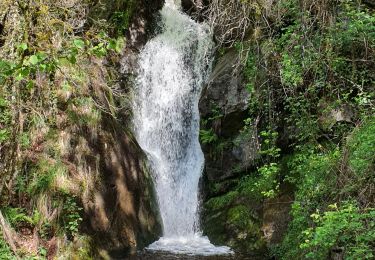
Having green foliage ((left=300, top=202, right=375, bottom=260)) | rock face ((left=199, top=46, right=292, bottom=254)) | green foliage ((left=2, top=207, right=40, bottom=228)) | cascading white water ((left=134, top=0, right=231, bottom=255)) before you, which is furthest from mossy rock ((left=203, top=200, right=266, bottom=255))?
green foliage ((left=2, top=207, right=40, bottom=228))

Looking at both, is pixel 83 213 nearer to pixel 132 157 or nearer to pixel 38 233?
pixel 38 233

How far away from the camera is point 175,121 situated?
35.3 ft

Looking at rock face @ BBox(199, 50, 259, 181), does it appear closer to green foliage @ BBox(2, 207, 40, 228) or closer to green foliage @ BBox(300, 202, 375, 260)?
green foliage @ BBox(300, 202, 375, 260)

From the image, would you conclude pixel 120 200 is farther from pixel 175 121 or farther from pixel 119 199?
pixel 175 121

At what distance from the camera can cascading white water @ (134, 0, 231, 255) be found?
8930mm

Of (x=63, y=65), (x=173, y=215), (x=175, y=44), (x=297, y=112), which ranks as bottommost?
(x=173, y=215)

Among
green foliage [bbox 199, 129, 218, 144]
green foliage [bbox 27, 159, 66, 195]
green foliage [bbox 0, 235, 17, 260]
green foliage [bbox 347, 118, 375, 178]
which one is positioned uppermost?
green foliage [bbox 199, 129, 218, 144]

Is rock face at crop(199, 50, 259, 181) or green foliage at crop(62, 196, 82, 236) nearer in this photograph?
green foliage at crop(62, 196, 82, 236)

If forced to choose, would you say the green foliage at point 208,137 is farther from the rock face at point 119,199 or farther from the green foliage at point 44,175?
the green foliage at point 44,175

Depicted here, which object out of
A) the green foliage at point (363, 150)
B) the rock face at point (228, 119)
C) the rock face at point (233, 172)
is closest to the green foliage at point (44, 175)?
the rock face at point (233, 172)

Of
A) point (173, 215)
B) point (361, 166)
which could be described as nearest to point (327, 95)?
point (361, 166)

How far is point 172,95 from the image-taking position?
444 inches

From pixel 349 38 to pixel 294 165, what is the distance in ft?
7.74

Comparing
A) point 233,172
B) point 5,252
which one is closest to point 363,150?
point 233,172
